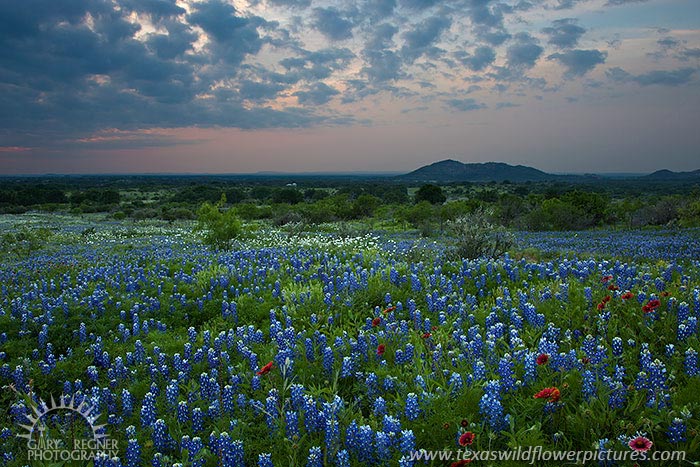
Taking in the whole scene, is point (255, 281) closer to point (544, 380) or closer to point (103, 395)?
point (103, 395)

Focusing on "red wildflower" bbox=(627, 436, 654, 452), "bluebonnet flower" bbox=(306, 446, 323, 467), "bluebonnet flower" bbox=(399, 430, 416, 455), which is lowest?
"bluebonnet flower" bbox=(306, 446, 323, 467)

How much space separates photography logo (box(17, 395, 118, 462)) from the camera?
3.56 metres

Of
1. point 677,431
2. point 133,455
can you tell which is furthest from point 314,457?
point 677,431

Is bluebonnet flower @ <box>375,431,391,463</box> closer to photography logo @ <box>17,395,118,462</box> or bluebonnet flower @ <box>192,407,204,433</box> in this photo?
bluebonnet flower @ <box>192,407,204,433</box>

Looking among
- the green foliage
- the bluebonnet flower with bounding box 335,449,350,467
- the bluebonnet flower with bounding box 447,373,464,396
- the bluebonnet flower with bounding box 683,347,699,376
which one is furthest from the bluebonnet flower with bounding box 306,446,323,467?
the green foliage

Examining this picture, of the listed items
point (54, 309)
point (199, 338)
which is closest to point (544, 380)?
point (199, 338)

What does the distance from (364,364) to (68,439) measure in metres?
2.71

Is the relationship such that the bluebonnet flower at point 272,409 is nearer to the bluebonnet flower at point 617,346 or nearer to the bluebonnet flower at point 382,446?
the bluebonnet flower at point 382,446

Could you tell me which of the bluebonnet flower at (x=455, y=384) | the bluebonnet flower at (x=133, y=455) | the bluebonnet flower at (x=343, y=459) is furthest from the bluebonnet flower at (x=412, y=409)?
the bluebonnet flower at (x=133, y=455)

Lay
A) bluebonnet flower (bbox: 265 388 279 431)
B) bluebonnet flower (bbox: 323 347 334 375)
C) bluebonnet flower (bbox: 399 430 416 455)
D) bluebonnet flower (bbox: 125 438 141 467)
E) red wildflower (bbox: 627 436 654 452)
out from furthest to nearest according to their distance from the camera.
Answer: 1. bluebonnet flower (bbox: 323 347 334 375)
2. bluebonnet flower (bbox: 265 388 279 431)
3. bluebonnet flower (bbox: 125 438 141 467)
4. bluebonnet flower (bbox: 399 430 416 455)
5. red wildflower (bbox: 627 436 654 452)

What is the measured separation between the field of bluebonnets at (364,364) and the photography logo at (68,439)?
12 centimetres

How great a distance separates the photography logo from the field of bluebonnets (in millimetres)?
119

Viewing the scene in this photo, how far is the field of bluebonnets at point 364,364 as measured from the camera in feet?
10.8

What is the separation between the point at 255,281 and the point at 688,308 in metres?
6.39
